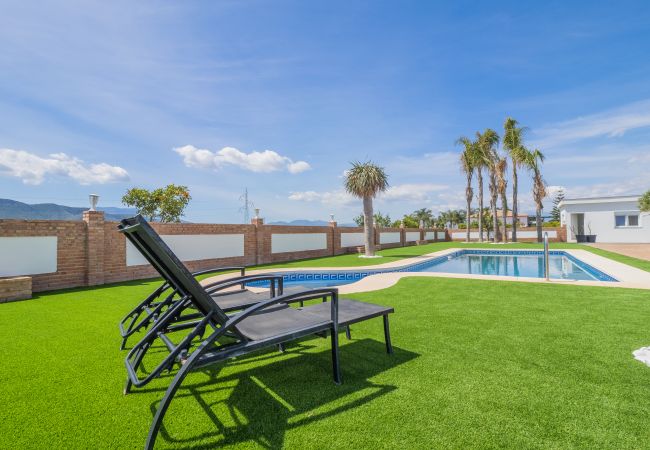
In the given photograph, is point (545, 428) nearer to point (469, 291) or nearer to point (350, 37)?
point (469, 291)

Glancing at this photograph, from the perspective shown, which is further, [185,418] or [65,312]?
[65,312]

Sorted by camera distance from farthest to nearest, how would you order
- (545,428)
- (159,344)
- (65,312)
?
(65,312) < (159,344) < (545,428)

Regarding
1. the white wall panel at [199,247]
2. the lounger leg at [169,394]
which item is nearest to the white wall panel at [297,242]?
the white wall panel at [199,247]

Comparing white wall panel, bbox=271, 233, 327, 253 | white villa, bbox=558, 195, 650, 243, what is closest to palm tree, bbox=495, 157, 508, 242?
white villa, bbox=558, 195, 650, 243

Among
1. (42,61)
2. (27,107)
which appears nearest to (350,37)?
(42,61)

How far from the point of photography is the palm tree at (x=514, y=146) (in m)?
27.4

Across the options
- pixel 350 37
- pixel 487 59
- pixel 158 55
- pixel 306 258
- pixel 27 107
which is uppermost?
pixel 487 59

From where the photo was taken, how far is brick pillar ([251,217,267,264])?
1479 cm

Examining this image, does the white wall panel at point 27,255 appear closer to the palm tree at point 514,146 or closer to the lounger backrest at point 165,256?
the lounger backrest at point 165,256

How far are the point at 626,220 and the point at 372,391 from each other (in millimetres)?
36351

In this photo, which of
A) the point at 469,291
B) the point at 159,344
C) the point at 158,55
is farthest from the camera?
the point at 158,55

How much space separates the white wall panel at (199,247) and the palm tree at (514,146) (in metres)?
25.5

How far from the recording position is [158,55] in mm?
8586

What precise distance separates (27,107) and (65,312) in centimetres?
914
